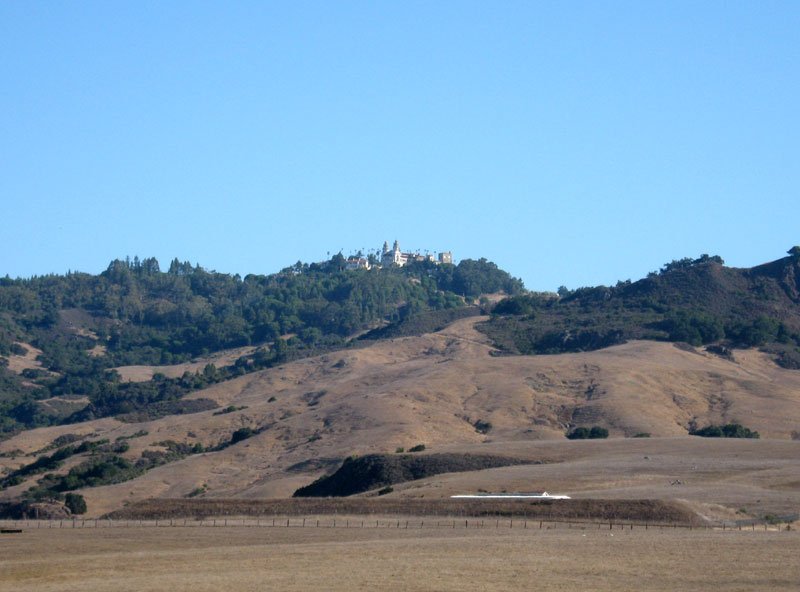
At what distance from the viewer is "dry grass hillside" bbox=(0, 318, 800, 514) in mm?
60000

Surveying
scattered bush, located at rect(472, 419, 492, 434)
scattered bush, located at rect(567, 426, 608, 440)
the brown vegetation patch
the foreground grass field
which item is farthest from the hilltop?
the foreground grass field

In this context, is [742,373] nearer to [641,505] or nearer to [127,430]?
[127,430]

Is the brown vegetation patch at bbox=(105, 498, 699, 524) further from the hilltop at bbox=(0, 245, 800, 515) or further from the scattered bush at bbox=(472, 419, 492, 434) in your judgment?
the scattered bush at bbox=(472, 419, 492, 434)

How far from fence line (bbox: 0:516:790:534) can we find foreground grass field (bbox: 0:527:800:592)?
1984 millimetres

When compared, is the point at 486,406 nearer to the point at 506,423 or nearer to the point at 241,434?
the point at 506,423

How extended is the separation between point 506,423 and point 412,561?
60727mm

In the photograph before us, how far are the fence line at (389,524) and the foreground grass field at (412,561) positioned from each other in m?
1.98

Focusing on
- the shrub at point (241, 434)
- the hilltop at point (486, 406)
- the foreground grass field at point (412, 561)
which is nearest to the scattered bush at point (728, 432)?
the hilltop at point (486, 406)

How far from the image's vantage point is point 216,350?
196m

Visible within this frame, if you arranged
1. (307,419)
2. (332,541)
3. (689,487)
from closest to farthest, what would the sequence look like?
(332,541)
(689,487)
(307,419)

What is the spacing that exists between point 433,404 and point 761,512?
53300 mm

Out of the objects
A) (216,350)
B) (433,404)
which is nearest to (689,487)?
(433,404)

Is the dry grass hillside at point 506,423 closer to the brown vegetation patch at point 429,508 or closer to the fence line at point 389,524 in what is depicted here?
the brown vegetation patch at point 429,508

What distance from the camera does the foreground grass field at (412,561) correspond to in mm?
27047
